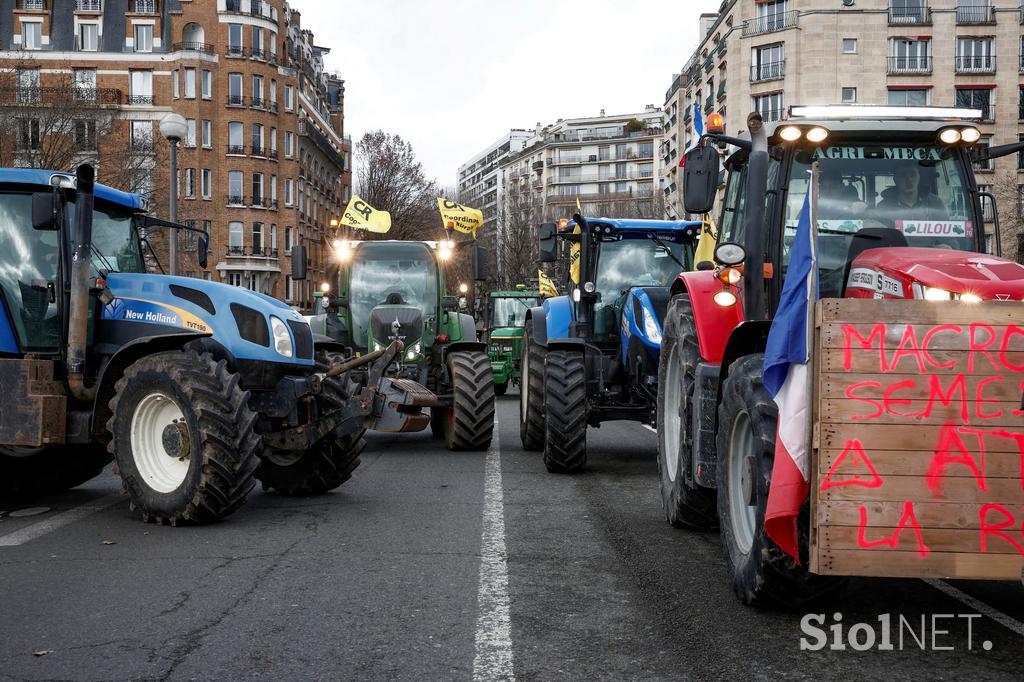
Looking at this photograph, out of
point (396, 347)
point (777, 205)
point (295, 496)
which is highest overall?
point (777, 205)

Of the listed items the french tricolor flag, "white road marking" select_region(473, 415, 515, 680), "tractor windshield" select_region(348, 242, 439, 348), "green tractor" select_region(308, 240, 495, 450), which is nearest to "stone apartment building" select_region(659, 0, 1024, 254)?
"green tractor" select_region(308, 240, 495, 450)

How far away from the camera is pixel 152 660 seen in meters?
4.48

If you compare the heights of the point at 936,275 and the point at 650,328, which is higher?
the point at 936,275

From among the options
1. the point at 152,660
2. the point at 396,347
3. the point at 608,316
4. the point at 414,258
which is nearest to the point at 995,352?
the point at 152,660

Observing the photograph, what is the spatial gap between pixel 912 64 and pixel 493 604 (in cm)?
5857

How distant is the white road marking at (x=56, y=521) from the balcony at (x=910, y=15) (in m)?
56.8

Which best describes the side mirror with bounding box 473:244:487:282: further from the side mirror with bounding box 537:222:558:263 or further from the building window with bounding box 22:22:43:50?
the building window with bounding box 22:22:43:50

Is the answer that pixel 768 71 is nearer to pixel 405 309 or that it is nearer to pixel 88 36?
pixel 88 36

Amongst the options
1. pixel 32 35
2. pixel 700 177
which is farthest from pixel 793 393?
pixel 32 35

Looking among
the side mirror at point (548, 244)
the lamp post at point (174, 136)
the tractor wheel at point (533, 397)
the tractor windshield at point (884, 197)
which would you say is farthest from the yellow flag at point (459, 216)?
the tractor windshield at point (884, 197)

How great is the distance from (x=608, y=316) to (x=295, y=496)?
4.39 m

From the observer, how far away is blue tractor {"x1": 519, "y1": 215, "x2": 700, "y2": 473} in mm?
10352

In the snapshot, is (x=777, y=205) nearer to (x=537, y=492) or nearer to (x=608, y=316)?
(x=537, y=492)

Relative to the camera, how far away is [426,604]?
5.40 m
